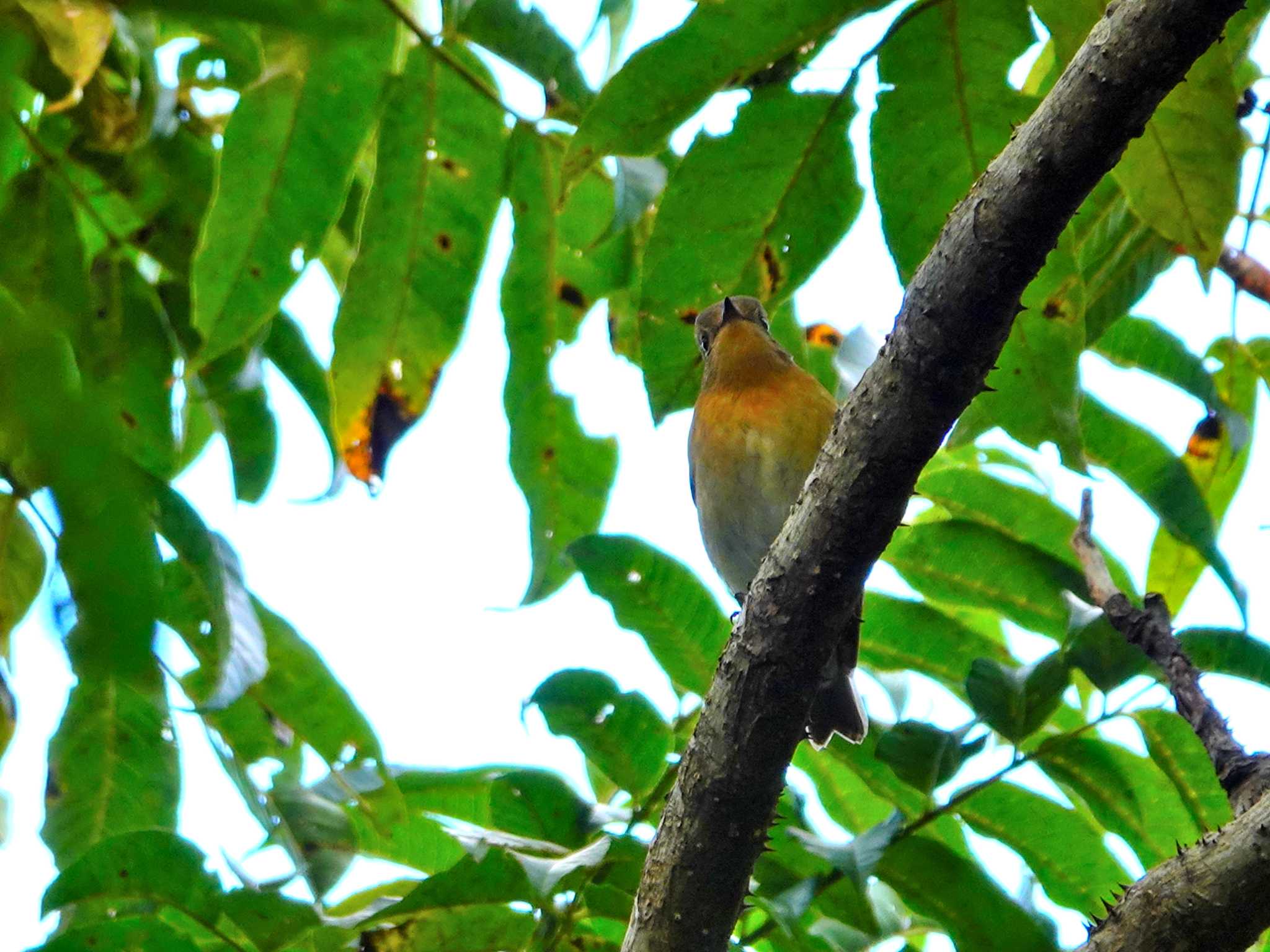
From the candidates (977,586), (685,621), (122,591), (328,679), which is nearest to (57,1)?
(328,679)

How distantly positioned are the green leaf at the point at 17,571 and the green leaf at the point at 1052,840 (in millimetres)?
2039

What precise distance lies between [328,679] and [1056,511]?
1730 millimetres

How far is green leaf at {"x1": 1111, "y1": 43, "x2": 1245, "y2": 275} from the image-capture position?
2.51 metres

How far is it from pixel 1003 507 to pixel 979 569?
165 millimetres

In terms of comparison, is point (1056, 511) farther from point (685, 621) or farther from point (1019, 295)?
point (1019, 295)

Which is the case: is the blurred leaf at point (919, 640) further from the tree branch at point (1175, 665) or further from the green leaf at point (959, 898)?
the green leaf at point (959, 898)

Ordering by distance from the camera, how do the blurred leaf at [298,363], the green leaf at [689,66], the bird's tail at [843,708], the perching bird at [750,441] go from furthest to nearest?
the perching bird at [750,441], the bird's tail at [843,708], the blurred leaf at [298,363], the green leaf at [689,66]

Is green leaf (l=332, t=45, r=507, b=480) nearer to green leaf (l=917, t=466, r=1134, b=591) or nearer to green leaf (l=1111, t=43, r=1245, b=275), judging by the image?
green leaf (l=917, t=466, r=1134, b=591)

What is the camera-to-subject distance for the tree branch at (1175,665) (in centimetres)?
227

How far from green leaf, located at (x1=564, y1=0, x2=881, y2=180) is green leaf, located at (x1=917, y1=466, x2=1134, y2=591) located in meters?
1.07

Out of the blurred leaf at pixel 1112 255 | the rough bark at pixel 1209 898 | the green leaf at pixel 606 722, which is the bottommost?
the rough bark at pixel 1209 898

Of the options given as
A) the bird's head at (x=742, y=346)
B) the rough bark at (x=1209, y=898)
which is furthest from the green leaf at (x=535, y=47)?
the rough bark at (x=1209, y=898)

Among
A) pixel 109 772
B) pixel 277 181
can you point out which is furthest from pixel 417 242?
pixel 109 772

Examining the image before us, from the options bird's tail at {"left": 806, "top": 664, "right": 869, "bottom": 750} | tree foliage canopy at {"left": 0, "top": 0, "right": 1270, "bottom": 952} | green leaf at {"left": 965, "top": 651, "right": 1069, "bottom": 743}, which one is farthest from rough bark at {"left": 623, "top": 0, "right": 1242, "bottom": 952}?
bird's tail at {"left": 806, "top": 664, "right": 869, "bottom": 750}
